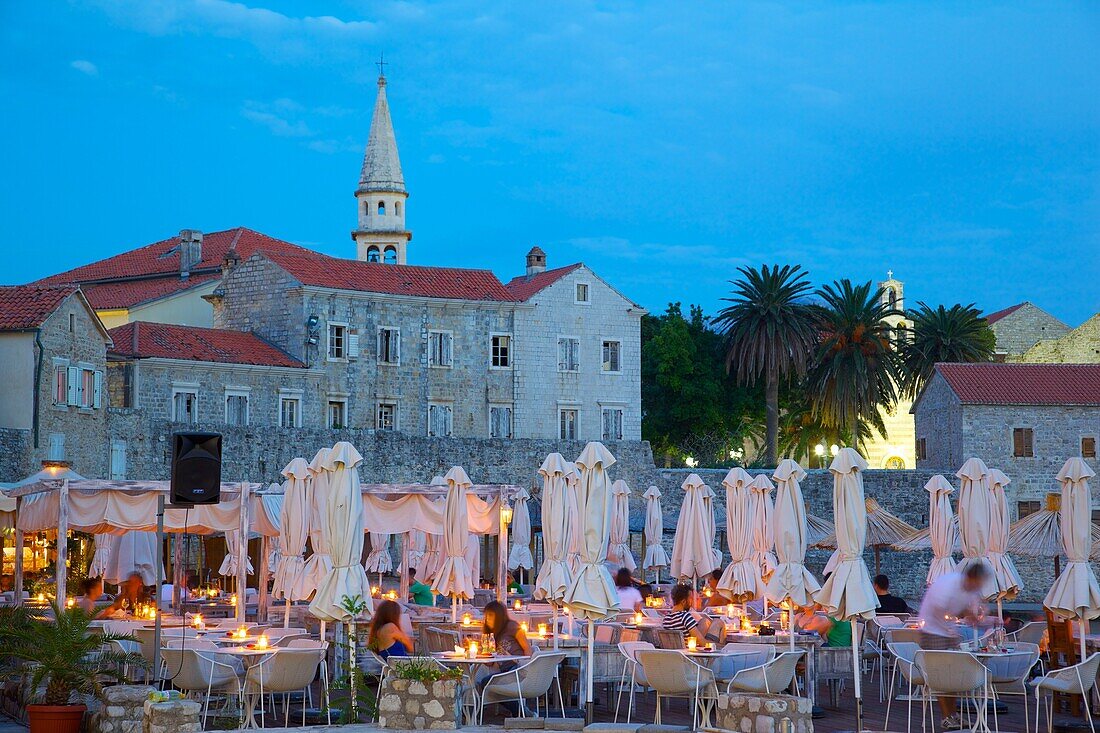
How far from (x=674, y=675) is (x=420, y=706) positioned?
2675mm

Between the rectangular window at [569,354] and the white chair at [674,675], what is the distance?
39.3 m

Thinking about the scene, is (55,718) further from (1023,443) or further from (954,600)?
(1023,443)

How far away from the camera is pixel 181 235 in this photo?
5825 cm

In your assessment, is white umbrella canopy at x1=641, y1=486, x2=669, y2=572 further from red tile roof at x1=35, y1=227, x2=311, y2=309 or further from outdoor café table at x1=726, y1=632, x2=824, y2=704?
red tile roof at x1=35, y1=227, x2=311, y2=309

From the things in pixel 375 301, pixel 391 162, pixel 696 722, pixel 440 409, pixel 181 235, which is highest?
pixel 391 162

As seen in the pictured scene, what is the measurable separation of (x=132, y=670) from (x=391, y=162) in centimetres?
5070

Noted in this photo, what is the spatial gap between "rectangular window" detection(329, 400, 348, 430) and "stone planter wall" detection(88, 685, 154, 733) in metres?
36.2

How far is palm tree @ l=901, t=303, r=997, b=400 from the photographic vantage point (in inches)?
2340

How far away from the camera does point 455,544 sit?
63.2 ft

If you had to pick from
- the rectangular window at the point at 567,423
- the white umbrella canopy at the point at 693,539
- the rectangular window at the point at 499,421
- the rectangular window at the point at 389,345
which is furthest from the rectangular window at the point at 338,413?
the white umbrella canopy at the point at 693,539

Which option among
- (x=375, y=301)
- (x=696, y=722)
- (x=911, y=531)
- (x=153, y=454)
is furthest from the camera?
(x=375, y=301)

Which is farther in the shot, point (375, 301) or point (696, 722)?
point (375, 301)

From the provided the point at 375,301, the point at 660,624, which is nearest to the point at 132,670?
the point at 660,624

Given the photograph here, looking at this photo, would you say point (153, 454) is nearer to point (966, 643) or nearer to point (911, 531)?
point (911, 531)
